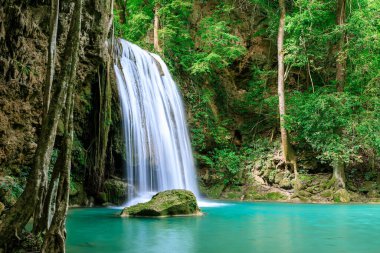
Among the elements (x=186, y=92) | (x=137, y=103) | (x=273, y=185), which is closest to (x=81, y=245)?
(x=137, y=103)

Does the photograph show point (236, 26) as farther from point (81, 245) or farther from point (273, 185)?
point (81, 245)

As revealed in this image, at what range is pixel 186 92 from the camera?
18562mm

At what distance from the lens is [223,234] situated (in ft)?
23.3

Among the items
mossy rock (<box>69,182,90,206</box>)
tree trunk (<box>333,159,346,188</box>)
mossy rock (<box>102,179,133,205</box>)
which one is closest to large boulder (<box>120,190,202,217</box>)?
mossy rock (<box>69,182,90,206</box>)

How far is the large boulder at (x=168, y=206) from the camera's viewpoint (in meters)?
9.25

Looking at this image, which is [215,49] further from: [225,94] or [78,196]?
[78,196]

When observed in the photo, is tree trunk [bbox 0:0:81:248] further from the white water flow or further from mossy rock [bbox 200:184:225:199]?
mossy rock [bbox 200:184:225:199]

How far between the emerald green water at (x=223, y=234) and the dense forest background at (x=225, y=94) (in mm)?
1505

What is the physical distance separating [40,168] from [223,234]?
12.4 ft

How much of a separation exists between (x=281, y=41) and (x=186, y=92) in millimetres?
4907

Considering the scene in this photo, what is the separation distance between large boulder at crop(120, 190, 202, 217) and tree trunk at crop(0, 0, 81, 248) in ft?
15.1

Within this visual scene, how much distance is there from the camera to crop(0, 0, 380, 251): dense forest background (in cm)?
890

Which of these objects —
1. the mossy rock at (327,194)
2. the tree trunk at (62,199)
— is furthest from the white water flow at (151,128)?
the tree trunk at (62,199)

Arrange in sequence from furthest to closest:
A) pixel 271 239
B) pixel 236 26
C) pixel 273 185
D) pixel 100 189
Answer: pixel 236 26 < pixel 273 185 < pixel 100 189 < pixel 271 239
